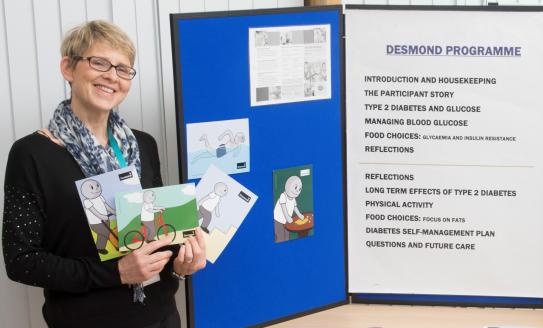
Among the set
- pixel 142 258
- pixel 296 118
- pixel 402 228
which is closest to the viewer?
pixel 142 258

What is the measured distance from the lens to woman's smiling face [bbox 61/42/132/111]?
1807 mm

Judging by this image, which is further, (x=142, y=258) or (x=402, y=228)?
(x=402, y=228)

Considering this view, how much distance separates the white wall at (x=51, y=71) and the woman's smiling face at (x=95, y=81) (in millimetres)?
581

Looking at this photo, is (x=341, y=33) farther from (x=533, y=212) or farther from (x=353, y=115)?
(x=533, y=212)

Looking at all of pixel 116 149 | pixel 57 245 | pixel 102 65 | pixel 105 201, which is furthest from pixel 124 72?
pixel 57 245

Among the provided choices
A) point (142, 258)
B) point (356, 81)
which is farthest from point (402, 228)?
point (142, 258)

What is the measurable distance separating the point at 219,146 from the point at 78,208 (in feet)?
1.75

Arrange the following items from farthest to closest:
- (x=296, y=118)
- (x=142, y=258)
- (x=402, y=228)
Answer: (x=402, y=228)
(x=296, y=118)
(x=142, y=258)

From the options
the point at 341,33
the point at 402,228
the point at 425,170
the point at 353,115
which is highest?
the point at 341,33

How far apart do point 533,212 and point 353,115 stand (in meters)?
0.72

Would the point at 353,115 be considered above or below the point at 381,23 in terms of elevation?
below

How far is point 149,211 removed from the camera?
1.87m

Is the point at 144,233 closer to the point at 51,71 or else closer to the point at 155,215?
the point at 155,215

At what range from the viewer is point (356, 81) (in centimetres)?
239
